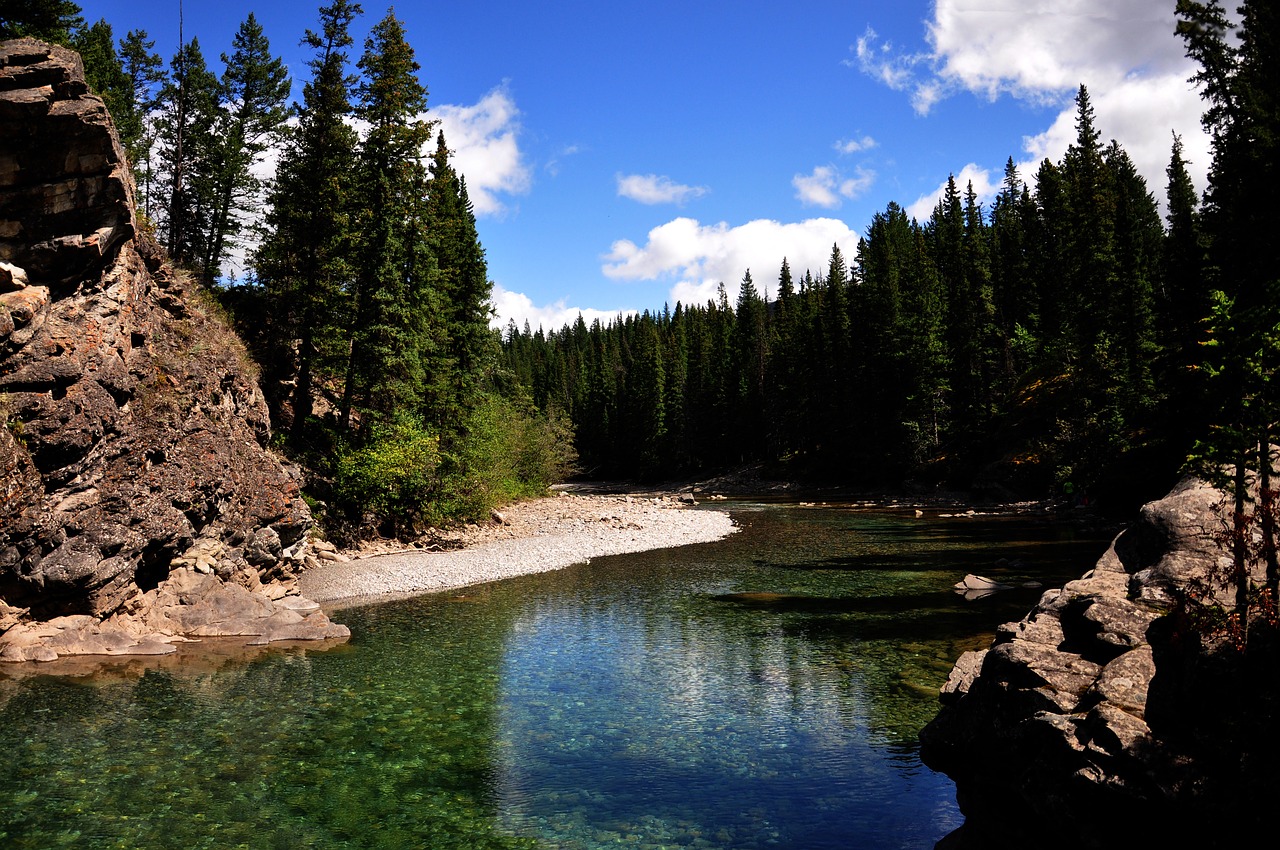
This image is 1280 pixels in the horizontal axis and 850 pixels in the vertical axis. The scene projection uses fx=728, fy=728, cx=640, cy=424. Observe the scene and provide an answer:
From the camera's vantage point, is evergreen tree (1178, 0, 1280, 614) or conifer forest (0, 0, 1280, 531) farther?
conifer forest (0, 0, 1280, 531)

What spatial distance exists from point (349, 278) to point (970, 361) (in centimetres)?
Answer: 5056

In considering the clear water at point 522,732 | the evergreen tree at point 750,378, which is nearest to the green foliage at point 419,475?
the clear water at point 522,732

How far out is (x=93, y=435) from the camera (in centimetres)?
1706

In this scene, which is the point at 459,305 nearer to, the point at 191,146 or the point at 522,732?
the point at 191,146

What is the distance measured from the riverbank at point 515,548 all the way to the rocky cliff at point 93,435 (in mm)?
3277

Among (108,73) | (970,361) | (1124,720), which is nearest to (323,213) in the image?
(108,73)

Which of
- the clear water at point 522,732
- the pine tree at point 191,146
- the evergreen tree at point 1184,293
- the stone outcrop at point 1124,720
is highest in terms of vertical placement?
the pine tree at point 191,146

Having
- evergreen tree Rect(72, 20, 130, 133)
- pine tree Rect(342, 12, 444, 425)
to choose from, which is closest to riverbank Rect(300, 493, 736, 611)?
pine tree Rect(342, 12, 444, 425)

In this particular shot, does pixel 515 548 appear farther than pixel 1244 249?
Yes

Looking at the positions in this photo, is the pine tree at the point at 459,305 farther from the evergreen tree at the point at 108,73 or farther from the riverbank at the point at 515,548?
the evergreen tree at the point at 108,73

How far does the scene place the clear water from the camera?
915cm

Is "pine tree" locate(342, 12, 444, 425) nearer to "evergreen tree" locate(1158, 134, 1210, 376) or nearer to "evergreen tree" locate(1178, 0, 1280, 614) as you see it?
"evergreen tree" locate(1178, 0, 1280, 614)

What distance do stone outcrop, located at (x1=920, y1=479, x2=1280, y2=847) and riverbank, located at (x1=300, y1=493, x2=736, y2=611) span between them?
61.6 feet

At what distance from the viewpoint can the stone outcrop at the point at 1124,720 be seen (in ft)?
20.8
